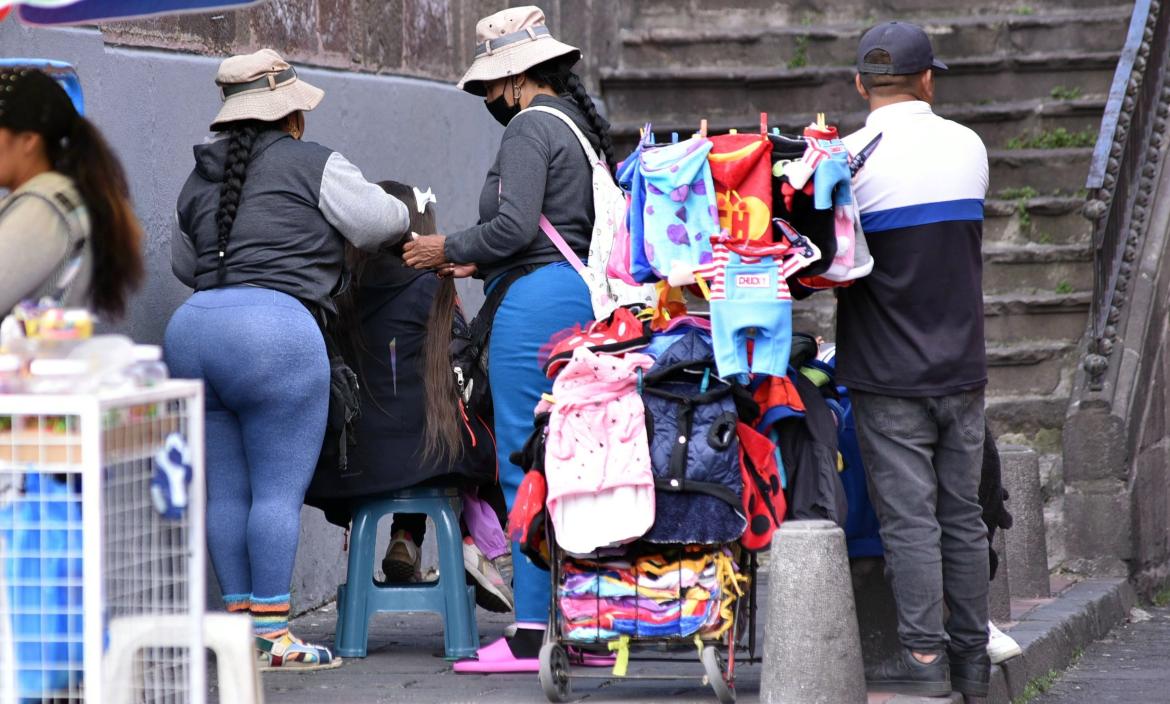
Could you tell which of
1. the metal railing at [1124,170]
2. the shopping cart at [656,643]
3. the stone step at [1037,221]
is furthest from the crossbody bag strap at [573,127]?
the stone step at [1037,221]

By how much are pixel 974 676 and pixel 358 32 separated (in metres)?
4.29

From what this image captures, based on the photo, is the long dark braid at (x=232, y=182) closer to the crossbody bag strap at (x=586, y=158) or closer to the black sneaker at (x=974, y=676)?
the crossbody bag strap at (x=586, y=158)

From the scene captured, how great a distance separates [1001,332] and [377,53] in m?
3.58

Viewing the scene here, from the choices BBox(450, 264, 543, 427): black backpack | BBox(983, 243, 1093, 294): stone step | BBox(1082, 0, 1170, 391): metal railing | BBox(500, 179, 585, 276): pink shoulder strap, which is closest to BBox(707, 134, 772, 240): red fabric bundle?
BBox(500, 179, 585, 276): pink shoulder strap

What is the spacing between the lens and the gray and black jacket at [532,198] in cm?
576

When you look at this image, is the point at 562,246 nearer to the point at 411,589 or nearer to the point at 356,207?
the point at 356,207

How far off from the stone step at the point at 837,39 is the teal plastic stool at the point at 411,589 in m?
5.81

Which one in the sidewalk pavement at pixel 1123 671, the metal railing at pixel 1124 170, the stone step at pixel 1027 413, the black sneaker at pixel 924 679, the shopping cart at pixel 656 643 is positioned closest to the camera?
the shopping cart at pixel 656 643

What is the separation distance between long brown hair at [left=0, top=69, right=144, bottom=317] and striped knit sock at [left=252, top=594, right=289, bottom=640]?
180cm

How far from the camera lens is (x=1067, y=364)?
938cm

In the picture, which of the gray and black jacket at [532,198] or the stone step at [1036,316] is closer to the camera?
the gray and black jacket at [532,198]

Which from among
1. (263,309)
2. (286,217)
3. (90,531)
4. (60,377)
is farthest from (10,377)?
(286,217)

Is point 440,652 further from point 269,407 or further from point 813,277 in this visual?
point 813,277

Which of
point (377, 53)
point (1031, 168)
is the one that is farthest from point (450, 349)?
point (1031, 168)
